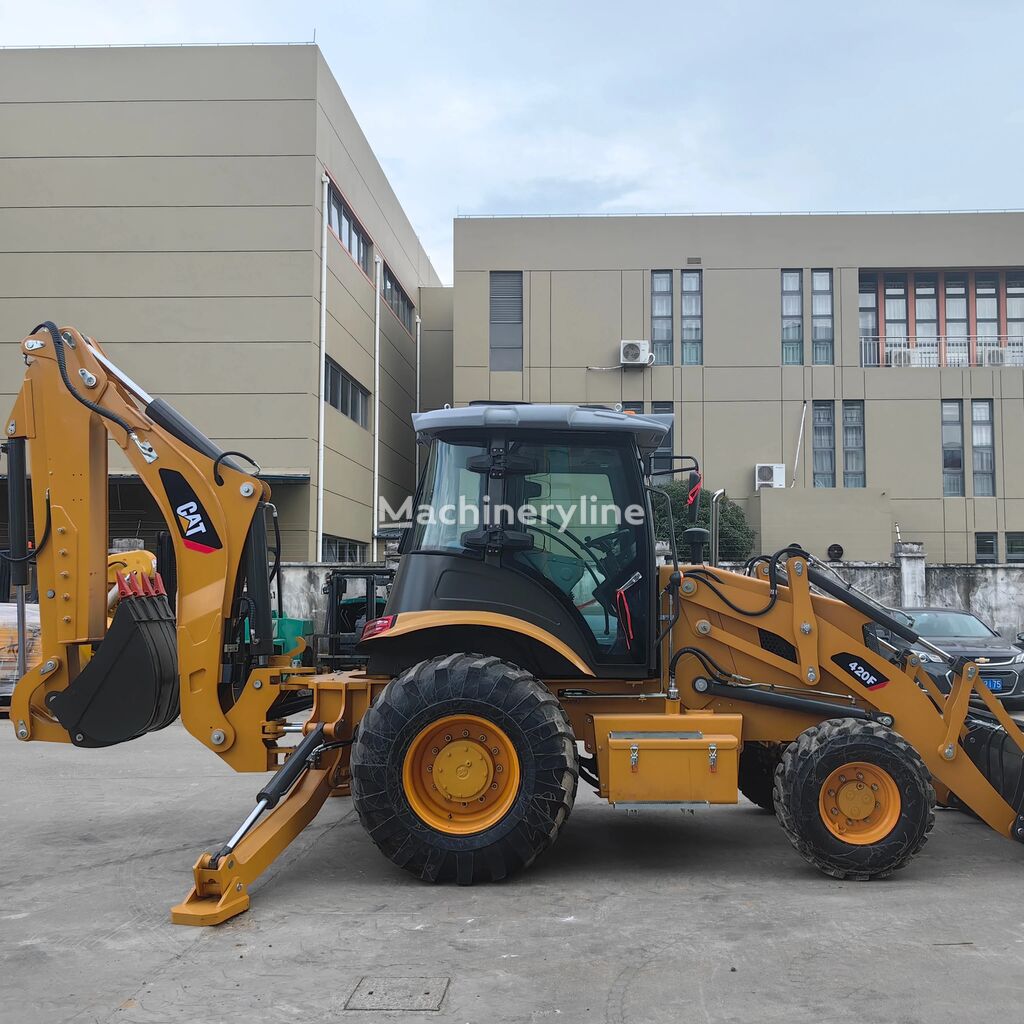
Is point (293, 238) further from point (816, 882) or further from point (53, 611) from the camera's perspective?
point (816, 882)

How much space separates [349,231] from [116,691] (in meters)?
23.3

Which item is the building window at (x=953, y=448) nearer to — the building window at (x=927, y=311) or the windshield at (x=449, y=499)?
the building window at (x=927, y=311)

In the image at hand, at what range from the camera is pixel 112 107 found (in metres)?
24.4

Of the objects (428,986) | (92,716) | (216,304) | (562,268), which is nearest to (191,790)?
(92,716)

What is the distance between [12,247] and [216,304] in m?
4.90

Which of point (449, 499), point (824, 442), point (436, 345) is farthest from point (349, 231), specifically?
point (449, 499)

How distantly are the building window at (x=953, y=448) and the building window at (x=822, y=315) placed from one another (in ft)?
13.6

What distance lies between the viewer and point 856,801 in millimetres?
6180

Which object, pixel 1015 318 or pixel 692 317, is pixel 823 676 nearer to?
pixel 692 317

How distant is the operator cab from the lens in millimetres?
6484

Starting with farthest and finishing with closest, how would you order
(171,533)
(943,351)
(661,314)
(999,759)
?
(943,351), (661,314), (171,533), (999,759)

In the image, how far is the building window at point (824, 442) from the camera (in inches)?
1304

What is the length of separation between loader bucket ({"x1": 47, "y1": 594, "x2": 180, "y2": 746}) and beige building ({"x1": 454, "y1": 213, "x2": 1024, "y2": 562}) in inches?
1049

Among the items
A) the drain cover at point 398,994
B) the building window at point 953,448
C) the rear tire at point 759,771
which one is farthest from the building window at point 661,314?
the drain cover at point 398,994
